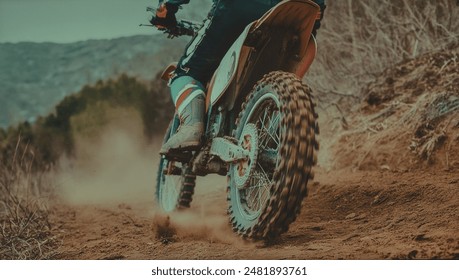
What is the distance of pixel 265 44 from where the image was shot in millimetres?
2576

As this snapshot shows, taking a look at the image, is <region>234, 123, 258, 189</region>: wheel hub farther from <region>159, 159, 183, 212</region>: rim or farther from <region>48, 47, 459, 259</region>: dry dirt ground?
<region>159, 159, 183, 212</region>: rim

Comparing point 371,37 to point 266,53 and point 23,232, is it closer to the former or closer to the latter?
point 266,53

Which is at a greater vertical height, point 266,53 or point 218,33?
point 218,33

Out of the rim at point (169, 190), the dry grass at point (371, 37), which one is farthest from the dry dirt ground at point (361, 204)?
the dry grass at point (371, 37)

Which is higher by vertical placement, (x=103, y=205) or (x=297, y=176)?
(x=297, y=176)

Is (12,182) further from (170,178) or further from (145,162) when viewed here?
(145,162)

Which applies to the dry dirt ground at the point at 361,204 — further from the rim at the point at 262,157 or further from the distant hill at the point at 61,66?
the distant hill at the point at 61,66

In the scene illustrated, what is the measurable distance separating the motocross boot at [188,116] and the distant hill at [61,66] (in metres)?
1.45

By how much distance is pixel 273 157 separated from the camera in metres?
2.28

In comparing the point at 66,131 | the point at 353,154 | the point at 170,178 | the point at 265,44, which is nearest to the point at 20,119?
the point at 66,131

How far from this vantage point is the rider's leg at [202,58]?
2.69 metres

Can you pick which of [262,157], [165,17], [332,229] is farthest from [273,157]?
[165,17]

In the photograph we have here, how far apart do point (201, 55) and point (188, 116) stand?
324 millimetres

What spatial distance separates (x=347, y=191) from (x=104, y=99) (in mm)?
3341
